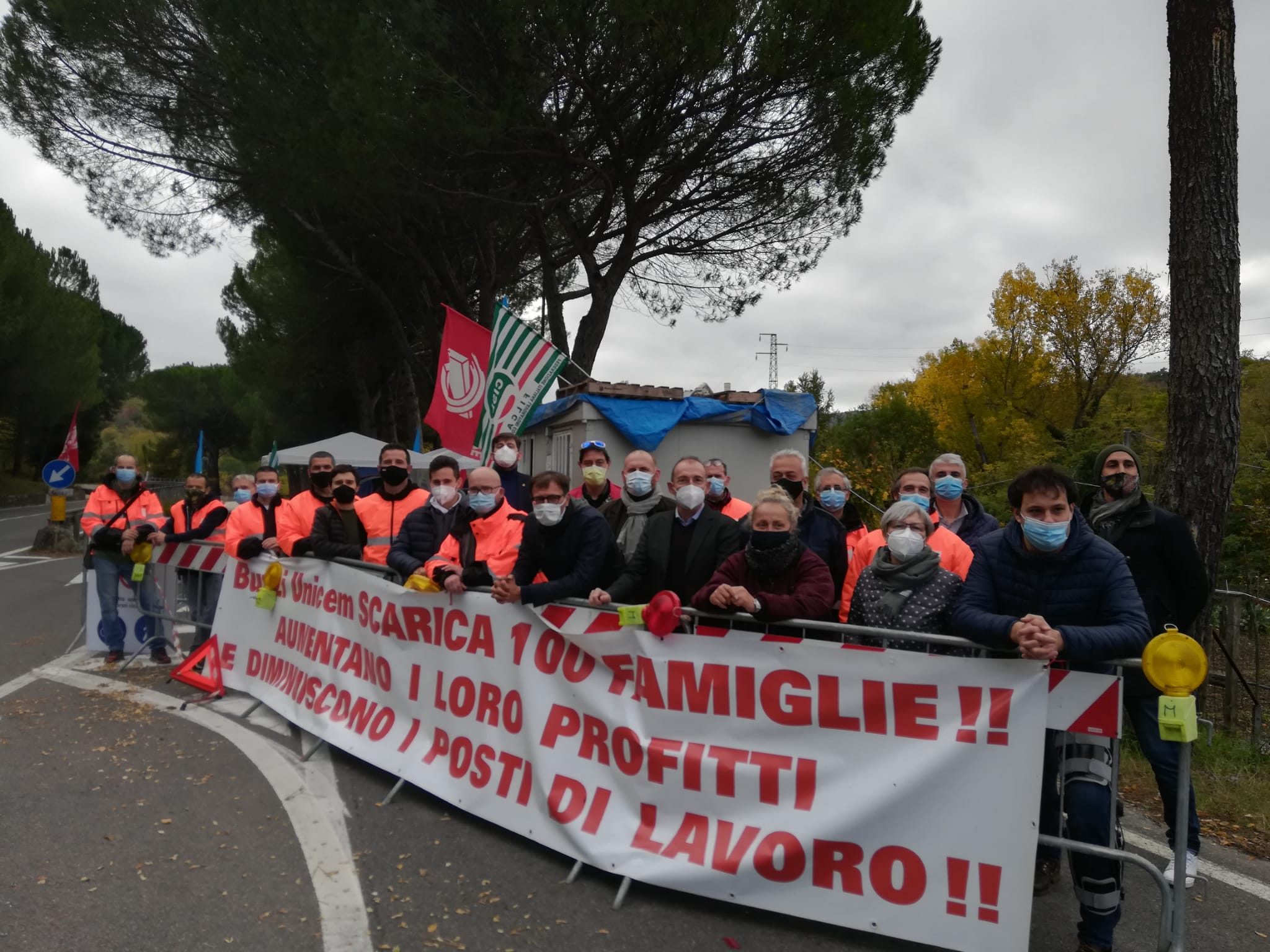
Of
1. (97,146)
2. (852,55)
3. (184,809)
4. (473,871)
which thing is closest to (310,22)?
(97,146)

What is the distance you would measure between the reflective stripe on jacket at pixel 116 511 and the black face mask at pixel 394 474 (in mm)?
2588

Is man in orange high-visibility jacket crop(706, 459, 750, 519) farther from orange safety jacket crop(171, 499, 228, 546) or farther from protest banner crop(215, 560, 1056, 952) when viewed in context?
orange safety jacket crop(171, 499, 228, 546)

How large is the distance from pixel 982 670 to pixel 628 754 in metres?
1.44

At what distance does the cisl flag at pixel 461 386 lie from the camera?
35.9 ft

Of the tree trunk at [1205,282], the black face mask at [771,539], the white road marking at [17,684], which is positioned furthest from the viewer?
the white road marking at [17,684]

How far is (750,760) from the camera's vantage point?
3559 mm

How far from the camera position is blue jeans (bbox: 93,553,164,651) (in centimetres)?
788

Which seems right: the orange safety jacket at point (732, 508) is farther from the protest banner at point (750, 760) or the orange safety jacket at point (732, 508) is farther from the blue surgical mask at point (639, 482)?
the protest banner at point (750, 760)

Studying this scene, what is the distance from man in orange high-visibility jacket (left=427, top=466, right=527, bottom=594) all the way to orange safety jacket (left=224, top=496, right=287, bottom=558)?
1703 mm

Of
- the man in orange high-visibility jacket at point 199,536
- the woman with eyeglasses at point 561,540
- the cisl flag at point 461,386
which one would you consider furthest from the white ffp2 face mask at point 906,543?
the cisl flag at point 461,386

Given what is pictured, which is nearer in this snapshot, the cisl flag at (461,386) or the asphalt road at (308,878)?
the asphalt road at (308,878)

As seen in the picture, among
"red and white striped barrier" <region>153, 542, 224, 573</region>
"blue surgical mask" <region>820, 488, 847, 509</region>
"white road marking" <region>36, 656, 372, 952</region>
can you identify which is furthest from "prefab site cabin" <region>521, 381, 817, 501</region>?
"white road marking" <region>36, 656, 372, 952</region>

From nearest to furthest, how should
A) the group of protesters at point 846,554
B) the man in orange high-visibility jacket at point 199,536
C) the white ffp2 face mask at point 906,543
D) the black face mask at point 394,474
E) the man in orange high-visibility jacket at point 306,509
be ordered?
the group of protesters at point 846,554
the white ffp2 face mask at point 906,543
the man in orange high-visibility jacket at point 306,509
the black face mask at point 394,474
the man in orange high-visibility jacket at point 199,536

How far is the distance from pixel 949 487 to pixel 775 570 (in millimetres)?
1643
